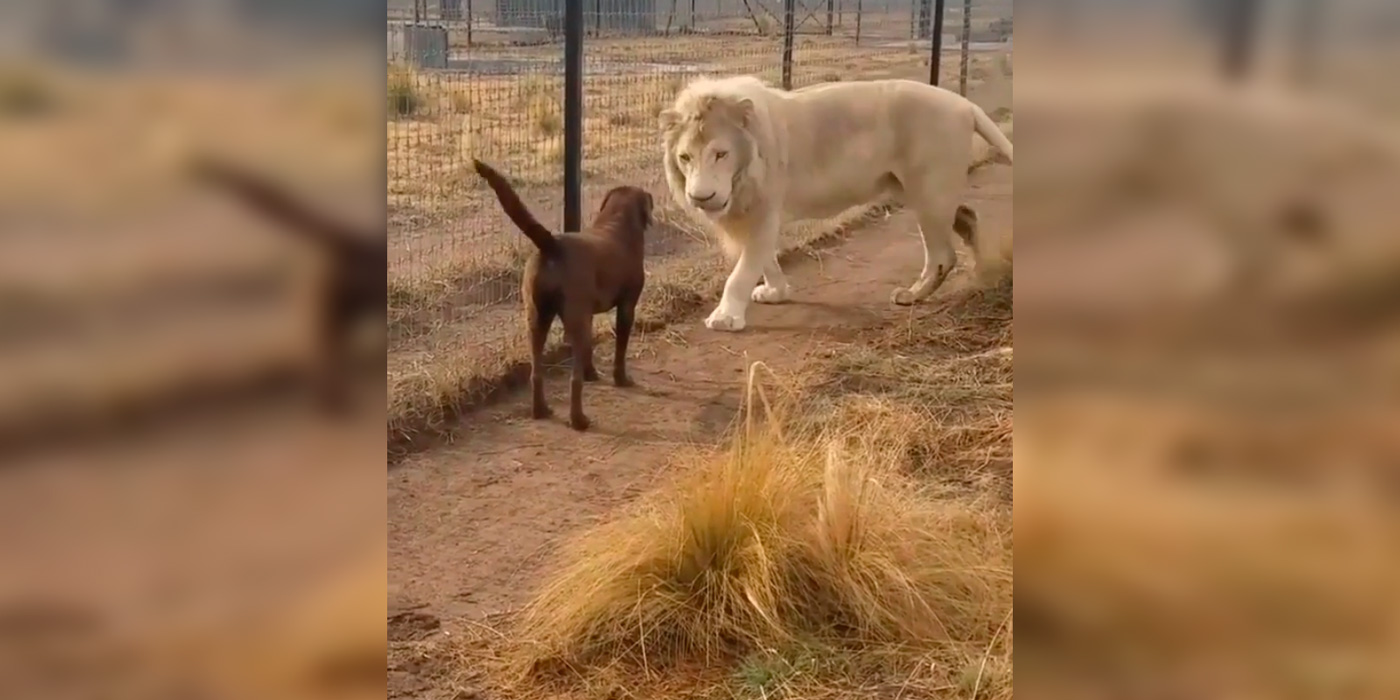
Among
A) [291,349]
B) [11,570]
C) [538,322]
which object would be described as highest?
[291,349]

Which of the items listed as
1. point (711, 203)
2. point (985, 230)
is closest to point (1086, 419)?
point (711, 203)

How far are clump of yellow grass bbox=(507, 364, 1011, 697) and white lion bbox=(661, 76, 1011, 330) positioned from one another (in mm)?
2798

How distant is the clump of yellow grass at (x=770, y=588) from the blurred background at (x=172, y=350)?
6.72 ft

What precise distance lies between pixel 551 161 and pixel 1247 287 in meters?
9.27

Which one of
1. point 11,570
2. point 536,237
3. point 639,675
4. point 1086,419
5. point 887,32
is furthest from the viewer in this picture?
point 887,32

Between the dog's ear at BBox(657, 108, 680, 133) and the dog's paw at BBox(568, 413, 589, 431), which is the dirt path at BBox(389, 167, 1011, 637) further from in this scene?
the dog's ear at BBox(657, 108, 680, 133)

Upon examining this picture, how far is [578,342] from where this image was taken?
184 inches

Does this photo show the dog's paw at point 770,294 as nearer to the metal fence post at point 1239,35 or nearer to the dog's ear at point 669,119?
the dog's ear at point 669,119

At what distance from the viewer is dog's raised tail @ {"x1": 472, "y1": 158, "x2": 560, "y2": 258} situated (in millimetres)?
3742

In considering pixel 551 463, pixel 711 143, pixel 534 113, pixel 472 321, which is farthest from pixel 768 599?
pixel 534 113

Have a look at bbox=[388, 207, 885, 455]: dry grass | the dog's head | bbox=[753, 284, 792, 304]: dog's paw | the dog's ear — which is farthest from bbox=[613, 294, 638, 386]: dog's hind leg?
bbox=[753, 284, 792, 304]: dog's paw

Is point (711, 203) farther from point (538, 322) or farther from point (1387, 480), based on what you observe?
point (1387, 480)

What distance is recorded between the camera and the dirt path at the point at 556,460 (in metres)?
3.47

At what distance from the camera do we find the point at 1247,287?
865mm
